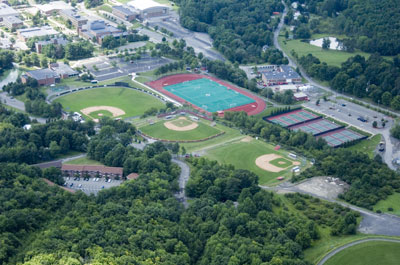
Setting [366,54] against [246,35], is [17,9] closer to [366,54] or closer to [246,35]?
[246,35]

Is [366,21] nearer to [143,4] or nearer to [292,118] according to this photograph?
[292,118]

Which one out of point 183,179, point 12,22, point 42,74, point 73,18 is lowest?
point 183,179

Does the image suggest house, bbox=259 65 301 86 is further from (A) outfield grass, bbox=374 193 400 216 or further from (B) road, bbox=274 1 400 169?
(A) outfield grass, bbox=374 193 400 216

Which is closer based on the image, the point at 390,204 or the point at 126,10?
the point at 390,204

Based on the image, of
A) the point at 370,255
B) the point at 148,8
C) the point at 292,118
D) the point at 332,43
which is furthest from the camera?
the point at 148,8

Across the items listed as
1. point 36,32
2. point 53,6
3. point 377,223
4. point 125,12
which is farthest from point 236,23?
point 377,223

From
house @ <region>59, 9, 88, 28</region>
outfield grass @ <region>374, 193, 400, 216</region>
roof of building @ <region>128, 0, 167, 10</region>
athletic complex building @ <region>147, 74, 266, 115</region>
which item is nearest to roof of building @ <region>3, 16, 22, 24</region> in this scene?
house @ <region>59, 9, 88, 28</region>

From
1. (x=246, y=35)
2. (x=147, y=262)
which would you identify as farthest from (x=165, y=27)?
(x=147, y=262)
